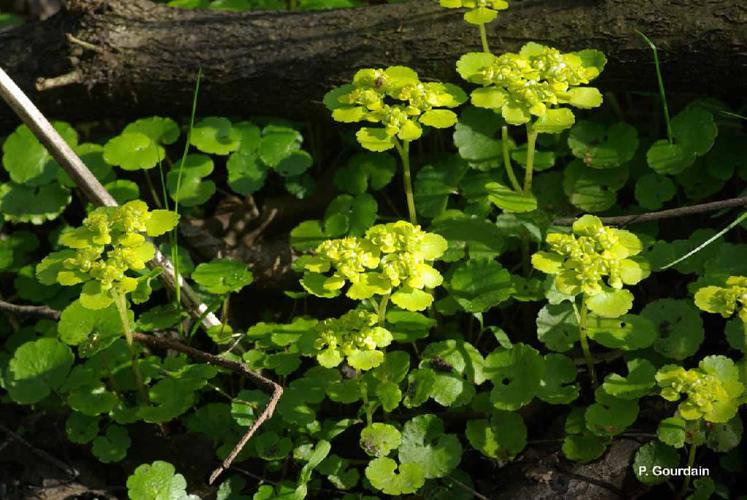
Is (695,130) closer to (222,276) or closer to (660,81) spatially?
(660,81)

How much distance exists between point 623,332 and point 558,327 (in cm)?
17

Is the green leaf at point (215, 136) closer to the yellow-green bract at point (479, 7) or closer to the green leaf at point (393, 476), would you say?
the yellow-green bract at point (479, 7)

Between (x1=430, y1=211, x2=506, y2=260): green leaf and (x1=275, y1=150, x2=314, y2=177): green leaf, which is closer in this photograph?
(x1=430, y1=211, x2=506, y2=260): green leaf

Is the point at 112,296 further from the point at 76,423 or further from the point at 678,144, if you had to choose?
the point at 678,144

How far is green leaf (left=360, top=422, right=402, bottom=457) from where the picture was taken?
214 cm

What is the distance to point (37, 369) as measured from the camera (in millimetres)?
2455

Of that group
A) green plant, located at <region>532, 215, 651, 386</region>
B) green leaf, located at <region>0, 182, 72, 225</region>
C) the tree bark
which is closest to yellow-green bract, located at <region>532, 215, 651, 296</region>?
green plant, located at <region>532, 215, 651, 386</region>

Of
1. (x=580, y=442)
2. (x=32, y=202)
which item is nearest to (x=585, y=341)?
(x=580, y=442)

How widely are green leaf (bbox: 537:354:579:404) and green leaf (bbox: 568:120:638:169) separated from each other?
0.65 metres

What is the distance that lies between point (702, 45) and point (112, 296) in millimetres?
1725

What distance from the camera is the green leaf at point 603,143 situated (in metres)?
2.61

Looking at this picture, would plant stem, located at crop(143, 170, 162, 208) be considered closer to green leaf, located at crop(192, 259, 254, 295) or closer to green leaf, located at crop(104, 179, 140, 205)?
green leaf, located at crop(104, 179, 140, 205)

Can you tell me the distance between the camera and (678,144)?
8.43 ft

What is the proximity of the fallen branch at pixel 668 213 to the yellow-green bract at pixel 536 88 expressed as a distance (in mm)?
299
